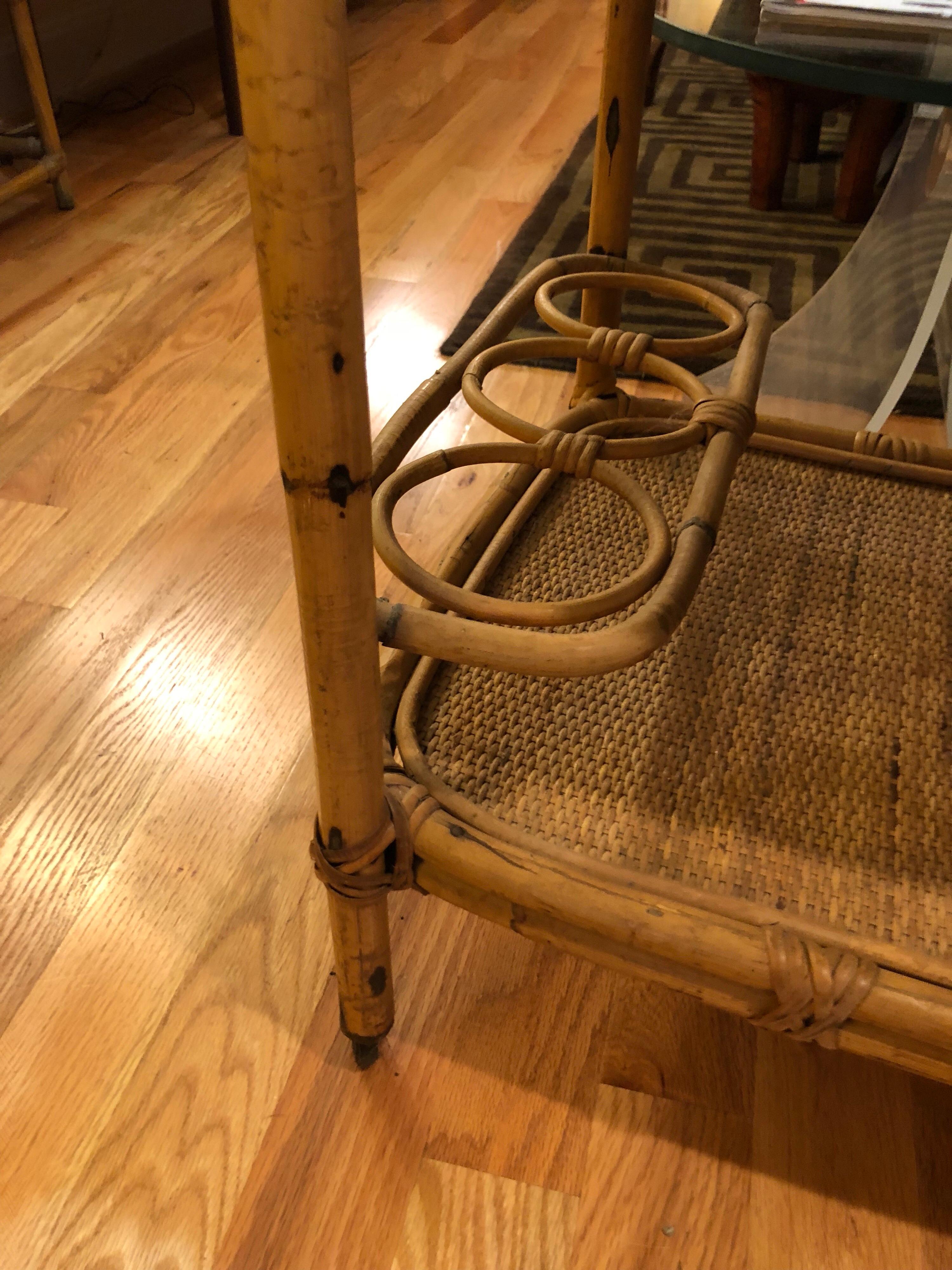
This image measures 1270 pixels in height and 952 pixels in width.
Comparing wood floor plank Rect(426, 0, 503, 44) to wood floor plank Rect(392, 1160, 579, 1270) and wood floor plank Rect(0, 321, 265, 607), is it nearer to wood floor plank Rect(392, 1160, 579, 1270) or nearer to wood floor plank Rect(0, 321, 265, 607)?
wood floor plank Rect(0, 321, 265, 607)

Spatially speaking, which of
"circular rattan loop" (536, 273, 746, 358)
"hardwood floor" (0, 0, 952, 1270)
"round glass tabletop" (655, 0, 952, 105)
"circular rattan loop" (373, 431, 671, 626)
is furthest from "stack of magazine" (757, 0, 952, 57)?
"hardwood floor" (0, 0, 952, 1270)

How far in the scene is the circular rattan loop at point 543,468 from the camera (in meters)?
0.48

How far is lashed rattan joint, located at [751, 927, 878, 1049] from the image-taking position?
0.44 metres

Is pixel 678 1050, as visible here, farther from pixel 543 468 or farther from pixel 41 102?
pixel 41 102

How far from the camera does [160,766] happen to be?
805mm

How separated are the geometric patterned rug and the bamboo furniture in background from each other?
0.75 m

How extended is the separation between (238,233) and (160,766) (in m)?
1.13

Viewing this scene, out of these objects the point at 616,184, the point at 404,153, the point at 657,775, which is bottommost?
the point at 404,153

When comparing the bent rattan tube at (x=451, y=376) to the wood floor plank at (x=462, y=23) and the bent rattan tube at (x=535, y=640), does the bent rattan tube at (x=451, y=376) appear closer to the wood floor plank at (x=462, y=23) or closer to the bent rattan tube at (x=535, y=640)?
the bent rattan tube at (x=535, y=640)

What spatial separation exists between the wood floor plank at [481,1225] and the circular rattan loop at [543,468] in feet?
1.07

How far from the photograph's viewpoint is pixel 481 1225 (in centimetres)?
56

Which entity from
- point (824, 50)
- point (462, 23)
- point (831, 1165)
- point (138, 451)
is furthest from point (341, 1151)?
point (462, 23)

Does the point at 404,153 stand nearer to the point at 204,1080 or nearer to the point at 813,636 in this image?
the point at 813,636

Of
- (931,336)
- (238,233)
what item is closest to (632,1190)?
(931,336)
